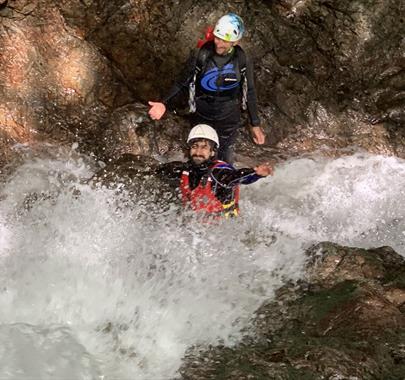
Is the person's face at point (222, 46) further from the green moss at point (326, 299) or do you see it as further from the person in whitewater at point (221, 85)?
the green moss at point (326, 299)

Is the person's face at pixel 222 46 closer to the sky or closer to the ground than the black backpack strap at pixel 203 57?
closer to the sky

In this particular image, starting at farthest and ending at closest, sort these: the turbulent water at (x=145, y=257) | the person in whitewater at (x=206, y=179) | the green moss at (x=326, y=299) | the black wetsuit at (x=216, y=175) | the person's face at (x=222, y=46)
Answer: the person's face at (x=222, y=46), the person in whitewater at (x=206, y=179), the black wetsuit at (x=216, y=175), the green moss at (x=326, y=299), the turbulent water at (x=145, y=257)

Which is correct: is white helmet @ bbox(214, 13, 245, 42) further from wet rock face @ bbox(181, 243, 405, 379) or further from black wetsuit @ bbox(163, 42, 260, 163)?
wet rock face @ bbox(181, 243, 405, 379)

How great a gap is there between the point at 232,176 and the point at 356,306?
232 centimetres

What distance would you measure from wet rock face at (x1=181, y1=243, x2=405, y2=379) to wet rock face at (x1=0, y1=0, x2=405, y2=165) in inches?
125

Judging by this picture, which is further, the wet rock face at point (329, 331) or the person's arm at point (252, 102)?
the person's arm at point (252, 102)

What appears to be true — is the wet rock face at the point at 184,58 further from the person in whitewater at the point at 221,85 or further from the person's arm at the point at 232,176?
the person's arm at the point at 232,176

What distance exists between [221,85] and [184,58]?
1196 millimetres

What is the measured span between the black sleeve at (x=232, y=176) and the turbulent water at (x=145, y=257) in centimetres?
72

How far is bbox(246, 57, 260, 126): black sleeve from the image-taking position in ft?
26.1

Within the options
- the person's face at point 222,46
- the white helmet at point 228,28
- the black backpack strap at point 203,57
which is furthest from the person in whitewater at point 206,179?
the white helmet at point 228,28

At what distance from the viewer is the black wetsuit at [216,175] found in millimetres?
7066

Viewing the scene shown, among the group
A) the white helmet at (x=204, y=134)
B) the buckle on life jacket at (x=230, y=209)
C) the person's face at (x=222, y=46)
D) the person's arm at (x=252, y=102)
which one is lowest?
the buckle on life jacket at (x=230, y=209)

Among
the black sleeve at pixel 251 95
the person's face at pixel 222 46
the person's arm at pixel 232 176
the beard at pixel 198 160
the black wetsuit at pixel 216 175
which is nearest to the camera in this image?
the person's arm at pixel 232 176
